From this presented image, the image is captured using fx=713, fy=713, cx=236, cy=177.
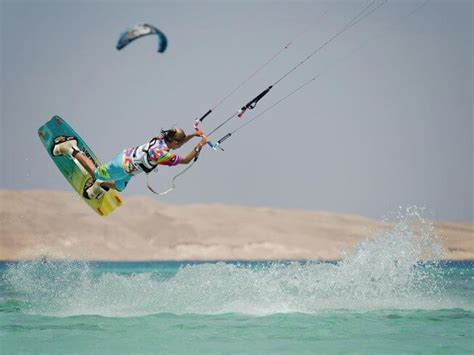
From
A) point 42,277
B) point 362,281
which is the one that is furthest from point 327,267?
point 42,277

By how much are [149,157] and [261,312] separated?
10.9 ft

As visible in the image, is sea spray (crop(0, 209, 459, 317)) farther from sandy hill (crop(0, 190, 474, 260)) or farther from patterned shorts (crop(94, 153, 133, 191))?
sandy hill (crop(0, 190, 474, 260))

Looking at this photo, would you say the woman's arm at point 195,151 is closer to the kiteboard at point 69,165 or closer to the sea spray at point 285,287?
the kiteboard at point 69,165

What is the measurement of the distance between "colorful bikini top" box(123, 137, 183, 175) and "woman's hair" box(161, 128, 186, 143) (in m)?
0.07

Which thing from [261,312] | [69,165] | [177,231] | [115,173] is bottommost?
[261,312]

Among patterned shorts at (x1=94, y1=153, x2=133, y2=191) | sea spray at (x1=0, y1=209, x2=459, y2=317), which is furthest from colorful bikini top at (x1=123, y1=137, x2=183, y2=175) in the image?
sea spray at (x1=0, y1=209, x2=459, y2=317)

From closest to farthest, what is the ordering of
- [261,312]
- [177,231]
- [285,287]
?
[261,312]
[285,287]
[177,231]

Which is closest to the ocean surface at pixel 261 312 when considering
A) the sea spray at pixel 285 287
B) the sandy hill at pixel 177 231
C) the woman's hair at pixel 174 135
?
the sea spray at pixel 285 287

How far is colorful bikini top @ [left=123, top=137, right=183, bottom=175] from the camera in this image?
7703mm

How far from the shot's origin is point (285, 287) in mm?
10609

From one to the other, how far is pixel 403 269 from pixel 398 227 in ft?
2.13

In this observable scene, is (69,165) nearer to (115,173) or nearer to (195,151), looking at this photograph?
(115,173)

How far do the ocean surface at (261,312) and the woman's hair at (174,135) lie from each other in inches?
88.3

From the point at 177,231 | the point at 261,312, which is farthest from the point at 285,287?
the point at 177,231
